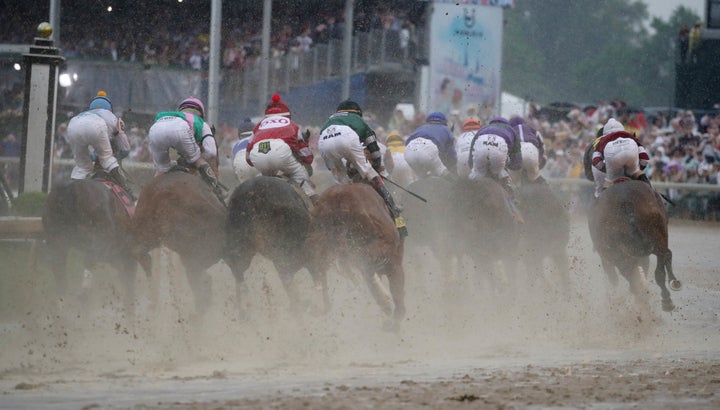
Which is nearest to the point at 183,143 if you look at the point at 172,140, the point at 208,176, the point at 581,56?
the point at 172,140

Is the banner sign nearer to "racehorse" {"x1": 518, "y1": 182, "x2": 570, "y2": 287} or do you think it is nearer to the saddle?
"racehorse" {"x1": 518, "y1": 182, "x2": 570, "y2": 287}

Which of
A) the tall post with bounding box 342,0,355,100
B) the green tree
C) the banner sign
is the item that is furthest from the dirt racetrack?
the green tree

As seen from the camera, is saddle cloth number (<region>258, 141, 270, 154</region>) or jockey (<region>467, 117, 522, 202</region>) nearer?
saddle cloth number (<region>258, 141, 270, 154</region>)

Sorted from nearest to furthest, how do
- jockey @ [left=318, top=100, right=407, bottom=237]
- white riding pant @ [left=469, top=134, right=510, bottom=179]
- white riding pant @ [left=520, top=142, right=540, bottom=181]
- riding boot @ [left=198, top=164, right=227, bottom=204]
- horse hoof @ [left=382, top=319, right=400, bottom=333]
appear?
horse hoof @ [left=382, top=319, right=400, bottom=333] < riding boot @ [left=198, top=164, right=227, bottom=204] < jockey @ [left=318, top=100, right=407, bottom=237] < white riding pant @ [left=469, top=134, right=510, bottom=179] < white riding pant @ [left=520, top=142, right=540, bottom=181]

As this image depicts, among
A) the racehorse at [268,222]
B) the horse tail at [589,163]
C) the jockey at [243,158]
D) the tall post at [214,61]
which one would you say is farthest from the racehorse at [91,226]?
the tall post at [214,61]

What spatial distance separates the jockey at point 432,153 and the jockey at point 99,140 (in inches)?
163

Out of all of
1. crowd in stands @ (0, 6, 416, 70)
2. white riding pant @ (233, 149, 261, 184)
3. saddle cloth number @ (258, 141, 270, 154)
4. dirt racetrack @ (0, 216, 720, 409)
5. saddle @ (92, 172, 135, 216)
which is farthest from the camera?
crowd in stands @ (0, 6, 416, 70)

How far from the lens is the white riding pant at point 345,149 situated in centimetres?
1261

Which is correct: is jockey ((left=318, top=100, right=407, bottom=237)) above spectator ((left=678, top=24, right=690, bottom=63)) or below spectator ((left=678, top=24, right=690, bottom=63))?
below

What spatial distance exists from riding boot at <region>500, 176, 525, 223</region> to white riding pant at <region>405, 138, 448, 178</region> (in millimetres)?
1308

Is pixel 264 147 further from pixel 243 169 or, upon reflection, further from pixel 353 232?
pixel 243 169

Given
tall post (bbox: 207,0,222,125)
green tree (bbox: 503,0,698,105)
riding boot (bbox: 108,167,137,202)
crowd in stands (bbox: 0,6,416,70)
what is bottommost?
riding boot (bbox: 108,167,137,202)

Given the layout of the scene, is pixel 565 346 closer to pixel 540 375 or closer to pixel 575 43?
pixel 540 375

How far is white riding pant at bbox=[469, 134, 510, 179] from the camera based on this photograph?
15.1m
